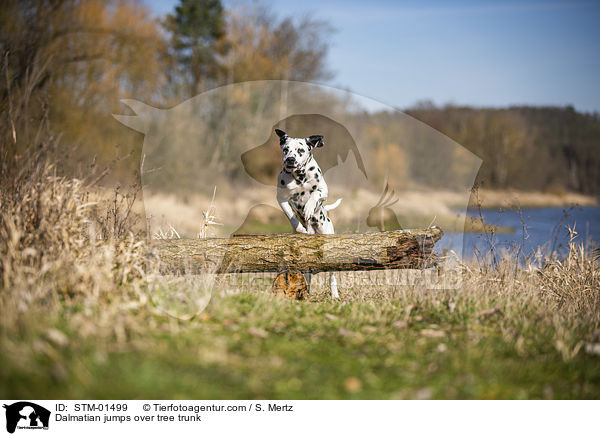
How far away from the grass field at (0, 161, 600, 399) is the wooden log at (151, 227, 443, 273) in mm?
400

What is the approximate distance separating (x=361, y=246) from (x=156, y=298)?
2.34 m

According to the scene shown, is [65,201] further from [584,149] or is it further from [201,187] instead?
[584,149]

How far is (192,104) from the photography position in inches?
696

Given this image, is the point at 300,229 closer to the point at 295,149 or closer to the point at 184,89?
the point at 295,149

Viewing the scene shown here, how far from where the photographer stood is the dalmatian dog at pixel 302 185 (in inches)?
197

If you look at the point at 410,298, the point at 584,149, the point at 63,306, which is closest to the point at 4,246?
the point at 63,306

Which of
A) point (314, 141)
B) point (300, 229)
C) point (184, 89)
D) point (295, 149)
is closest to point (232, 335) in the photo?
point (300, 229)

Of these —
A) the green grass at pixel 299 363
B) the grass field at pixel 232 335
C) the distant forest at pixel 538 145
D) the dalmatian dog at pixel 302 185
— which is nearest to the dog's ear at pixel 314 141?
the dalmatian dog at pixel 302 185

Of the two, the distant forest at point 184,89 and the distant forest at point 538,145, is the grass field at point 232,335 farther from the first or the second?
the distant forest at point 538,145

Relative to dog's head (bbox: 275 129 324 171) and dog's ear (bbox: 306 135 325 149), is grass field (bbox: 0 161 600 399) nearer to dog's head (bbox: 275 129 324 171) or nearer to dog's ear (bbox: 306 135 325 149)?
dog's head (bbox: 275 129 324 171)

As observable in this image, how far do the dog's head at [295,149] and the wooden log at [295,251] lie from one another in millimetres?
847

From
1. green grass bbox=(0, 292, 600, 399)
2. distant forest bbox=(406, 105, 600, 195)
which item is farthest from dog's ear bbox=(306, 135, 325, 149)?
distant forest bbox=(406, 105, 600, 195)

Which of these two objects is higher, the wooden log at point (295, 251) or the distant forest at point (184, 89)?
the distant forest at point (184, 89)

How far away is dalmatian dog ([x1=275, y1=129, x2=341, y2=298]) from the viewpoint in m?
5.02
